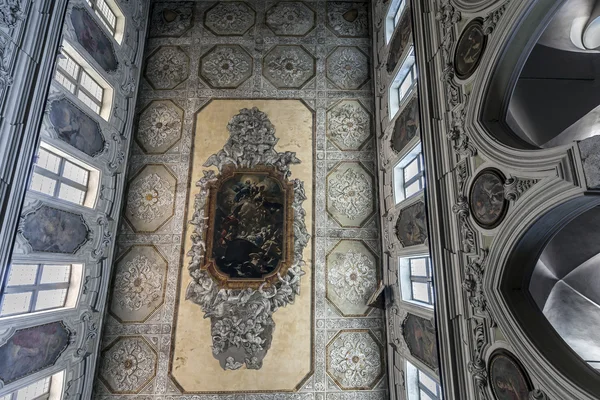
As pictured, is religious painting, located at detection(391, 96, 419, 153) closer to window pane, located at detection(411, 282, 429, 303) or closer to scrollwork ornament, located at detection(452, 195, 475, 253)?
scrollwork ornament, located at detection(452, 195, 475, 253)

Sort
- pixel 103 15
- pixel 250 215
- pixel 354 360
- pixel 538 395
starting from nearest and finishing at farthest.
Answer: pixel 538 395, pixel 354 360, pixel 103 15, pixel 250 215

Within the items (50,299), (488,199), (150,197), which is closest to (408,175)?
Result: (488,199)

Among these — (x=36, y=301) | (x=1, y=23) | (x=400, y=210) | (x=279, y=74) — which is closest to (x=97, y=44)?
(x=1, y=23)

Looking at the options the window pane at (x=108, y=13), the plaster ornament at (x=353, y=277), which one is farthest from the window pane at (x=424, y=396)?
the window pane at (x=108, y=13)

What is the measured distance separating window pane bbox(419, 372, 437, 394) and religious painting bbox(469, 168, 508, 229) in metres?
5.01

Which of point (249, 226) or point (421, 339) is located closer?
point (421, 339)

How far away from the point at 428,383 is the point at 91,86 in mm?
12466

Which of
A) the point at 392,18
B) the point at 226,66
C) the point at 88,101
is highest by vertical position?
the point at 392,18

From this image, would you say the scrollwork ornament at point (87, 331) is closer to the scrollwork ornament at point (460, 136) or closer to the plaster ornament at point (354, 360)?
the plaster ornament at point (354, 360)

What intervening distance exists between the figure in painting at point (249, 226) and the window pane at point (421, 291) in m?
4.17

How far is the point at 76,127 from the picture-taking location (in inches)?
356

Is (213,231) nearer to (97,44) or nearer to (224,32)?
(97,44)

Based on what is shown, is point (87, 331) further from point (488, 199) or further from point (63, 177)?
point (488, 199)

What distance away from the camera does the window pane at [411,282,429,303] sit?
862cm
